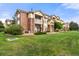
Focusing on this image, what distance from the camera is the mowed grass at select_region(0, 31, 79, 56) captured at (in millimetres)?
2266

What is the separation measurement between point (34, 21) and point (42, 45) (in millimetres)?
238

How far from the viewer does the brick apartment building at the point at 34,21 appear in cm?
231

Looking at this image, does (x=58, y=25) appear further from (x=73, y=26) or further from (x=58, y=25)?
(x=73, y=26)

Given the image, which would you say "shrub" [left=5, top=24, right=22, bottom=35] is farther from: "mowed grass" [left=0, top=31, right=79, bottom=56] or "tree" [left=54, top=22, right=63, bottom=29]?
"tree" [left=54, top=22, right=63, bottom=29]

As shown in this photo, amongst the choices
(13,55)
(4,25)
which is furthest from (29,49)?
(4,25)

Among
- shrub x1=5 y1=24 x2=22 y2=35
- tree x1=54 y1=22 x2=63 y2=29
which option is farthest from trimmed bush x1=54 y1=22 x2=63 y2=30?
shrub x1=5 y1=24 x2=22 y2=35

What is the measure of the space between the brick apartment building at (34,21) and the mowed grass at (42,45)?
7 centimetres

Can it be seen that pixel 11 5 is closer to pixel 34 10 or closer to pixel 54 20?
pixel 34 10

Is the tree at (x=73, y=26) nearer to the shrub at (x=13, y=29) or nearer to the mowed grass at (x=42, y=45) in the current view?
the mowed grass at (x=42, y=45)

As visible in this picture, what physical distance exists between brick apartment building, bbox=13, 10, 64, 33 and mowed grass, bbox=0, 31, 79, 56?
72 millimetres

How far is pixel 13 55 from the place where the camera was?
2.27 meters

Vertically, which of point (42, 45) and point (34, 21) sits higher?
point (34, 21)

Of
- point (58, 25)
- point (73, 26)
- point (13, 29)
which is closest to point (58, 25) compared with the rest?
point (58, 25)

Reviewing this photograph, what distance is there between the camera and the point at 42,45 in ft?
7.50
